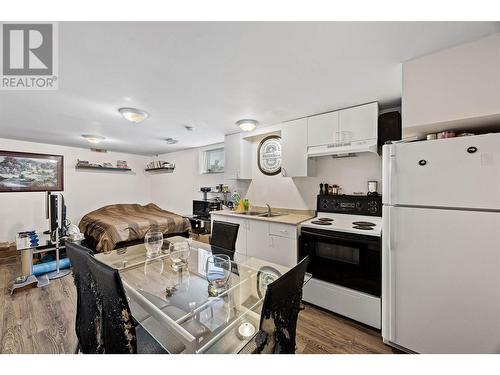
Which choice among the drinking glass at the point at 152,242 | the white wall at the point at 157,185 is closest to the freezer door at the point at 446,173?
the white wall at the point at 157,185

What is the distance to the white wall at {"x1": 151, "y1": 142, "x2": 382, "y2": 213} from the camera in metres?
2.41

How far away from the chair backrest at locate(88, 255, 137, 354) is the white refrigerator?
1724 mm

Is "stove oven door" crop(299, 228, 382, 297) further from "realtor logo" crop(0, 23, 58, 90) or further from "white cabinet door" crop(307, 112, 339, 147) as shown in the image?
"realtor logo" crop(0, 23, 58, 90)

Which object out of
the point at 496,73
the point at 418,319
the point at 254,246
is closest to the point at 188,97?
the point at 254,246

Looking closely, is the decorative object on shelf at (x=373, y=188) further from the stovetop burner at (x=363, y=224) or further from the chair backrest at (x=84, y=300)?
the chair backrest at (x=84, y=300)

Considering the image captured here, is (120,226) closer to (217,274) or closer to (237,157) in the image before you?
(237,157)

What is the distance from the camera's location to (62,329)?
1.79 meters

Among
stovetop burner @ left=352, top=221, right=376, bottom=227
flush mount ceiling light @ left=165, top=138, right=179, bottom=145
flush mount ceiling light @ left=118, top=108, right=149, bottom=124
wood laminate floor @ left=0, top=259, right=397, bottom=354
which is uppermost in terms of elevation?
flush mount ceiling light @ left=165, top=138, right=179, bottom=145

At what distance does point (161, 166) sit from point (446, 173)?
5.45m

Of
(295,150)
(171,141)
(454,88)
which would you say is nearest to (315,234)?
(295,150)

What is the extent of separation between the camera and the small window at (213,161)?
4.26 m

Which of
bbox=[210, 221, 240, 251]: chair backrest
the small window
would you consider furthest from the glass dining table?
the small window

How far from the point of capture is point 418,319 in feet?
4.55
